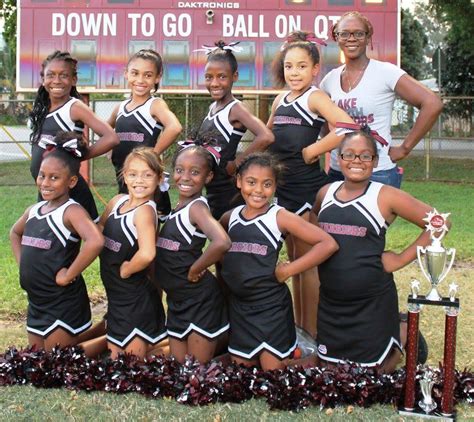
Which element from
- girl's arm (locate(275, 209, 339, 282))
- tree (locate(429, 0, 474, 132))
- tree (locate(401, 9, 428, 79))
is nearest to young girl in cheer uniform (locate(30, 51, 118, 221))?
girl's arm (locate(275, 209, 339, 282))

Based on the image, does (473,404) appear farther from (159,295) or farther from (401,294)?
(401,294)

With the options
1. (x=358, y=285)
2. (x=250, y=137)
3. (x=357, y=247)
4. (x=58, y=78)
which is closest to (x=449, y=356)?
(x=358, y=285)

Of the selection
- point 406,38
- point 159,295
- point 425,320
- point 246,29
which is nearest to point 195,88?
point 246,29

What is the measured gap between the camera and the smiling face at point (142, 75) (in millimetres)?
4645

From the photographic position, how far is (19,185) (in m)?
14.5

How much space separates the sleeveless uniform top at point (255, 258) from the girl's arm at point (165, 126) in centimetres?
81

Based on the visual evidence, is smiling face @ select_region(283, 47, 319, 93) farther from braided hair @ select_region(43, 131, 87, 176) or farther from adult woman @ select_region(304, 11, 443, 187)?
braided hair @ select_region(43, 131, 87, 176)

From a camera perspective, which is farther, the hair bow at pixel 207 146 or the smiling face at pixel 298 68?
the smiling face at pixel 298 68

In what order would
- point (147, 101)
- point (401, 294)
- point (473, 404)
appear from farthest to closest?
1. point (401, 294)
2. point (147, 101)
3. point (473, 404)

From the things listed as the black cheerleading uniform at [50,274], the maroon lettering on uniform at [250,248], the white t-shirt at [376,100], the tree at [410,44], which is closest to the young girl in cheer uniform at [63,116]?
the black cheerleading uniform at [50,274]

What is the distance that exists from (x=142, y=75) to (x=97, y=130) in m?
0.43

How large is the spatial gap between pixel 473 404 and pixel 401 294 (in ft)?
9.00

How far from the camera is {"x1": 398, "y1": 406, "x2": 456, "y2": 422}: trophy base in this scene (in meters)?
3.47

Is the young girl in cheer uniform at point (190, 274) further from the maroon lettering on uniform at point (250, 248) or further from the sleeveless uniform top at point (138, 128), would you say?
the sleeveless uniform top at point (138, 128)
